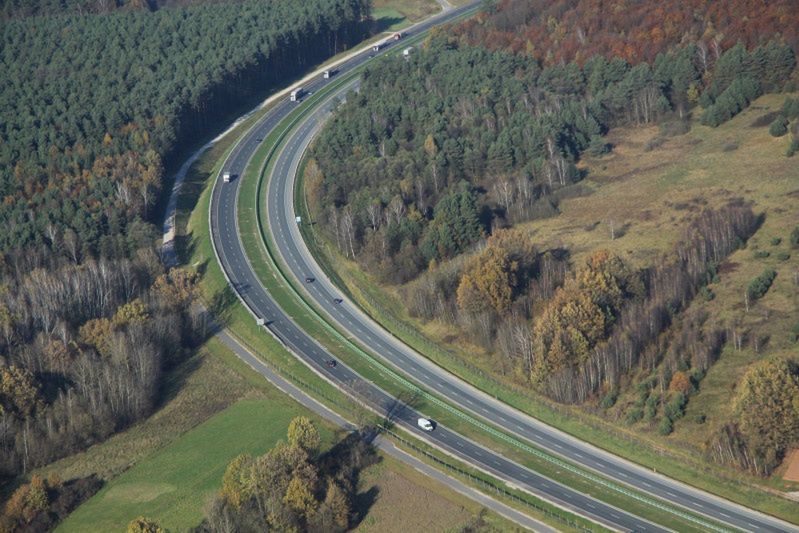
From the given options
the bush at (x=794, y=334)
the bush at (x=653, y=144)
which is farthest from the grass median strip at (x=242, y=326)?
the bush at (x=653, y=144)

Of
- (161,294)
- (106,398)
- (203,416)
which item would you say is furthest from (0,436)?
(161,294)

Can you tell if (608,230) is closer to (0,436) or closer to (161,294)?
(161,294)

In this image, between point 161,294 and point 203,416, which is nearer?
point 203,416

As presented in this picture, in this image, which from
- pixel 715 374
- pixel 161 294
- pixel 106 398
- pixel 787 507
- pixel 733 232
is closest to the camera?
pixel 787 507

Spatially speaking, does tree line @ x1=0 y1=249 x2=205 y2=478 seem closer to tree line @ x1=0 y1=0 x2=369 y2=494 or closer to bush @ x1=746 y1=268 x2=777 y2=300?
tree line @ x1=0 y1=0 x2=369 y2=494

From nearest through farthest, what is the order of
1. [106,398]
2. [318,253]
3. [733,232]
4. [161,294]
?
[106,398], [733,232], [161,294], [318,253]

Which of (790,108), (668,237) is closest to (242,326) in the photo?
(668,237)

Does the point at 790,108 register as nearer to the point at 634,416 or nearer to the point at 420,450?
the point at 634,416

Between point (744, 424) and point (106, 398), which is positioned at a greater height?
point (106, 398)
